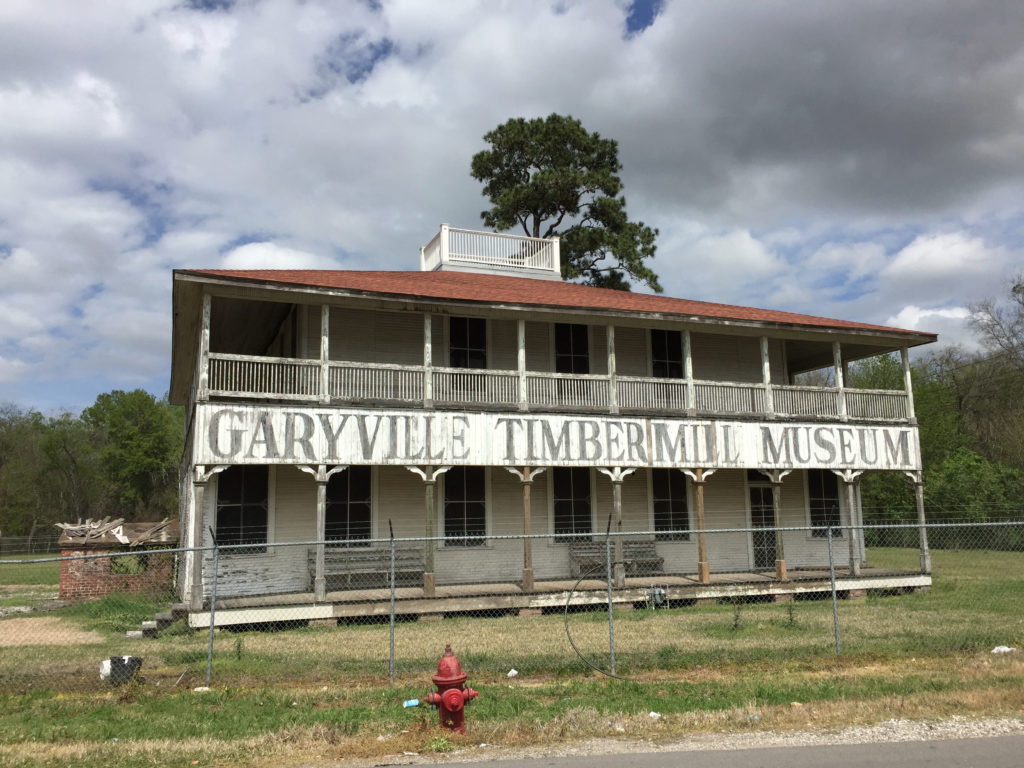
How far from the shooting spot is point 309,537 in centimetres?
1573

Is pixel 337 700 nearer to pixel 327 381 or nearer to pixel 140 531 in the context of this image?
pixel 327 381

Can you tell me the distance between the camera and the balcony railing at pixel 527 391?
577 inches

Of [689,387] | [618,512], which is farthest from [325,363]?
[689,387]

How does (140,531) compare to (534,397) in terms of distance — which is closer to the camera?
(534,397)

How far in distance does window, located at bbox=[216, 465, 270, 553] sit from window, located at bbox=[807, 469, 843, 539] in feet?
42.5

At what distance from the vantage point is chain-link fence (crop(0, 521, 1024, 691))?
31.9 ft

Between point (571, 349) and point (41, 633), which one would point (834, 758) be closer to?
point (41, 633)

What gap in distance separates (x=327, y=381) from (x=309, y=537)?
3.27 m

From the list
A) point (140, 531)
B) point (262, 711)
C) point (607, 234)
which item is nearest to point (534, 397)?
point (262, 711)

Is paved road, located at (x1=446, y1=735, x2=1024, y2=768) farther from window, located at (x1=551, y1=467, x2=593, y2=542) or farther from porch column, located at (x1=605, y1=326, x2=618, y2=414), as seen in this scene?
window, located at (x1=551, y1=467, x2=593, y2=542)

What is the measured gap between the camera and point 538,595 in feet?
49.0

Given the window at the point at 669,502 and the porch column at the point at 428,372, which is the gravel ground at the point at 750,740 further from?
the window at the point at 669,502

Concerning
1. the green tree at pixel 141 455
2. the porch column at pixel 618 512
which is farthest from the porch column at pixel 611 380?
the green tree at pixel 141 455

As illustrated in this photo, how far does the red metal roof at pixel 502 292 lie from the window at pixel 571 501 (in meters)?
3.83
